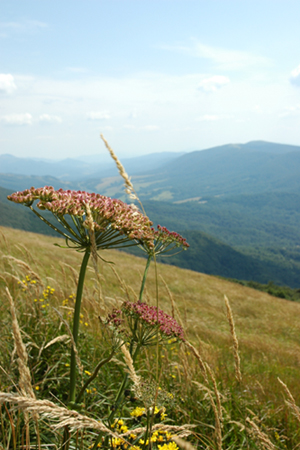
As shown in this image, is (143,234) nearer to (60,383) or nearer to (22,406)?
(22,406)

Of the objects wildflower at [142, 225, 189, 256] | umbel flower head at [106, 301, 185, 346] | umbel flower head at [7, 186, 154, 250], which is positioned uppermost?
umbel flower head at [7, 186, 154, 250]

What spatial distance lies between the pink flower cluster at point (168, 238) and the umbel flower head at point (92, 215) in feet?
1.91

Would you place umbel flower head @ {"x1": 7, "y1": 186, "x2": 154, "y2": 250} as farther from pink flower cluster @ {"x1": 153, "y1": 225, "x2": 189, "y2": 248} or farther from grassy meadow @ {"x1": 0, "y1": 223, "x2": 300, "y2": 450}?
pink flower cluster @ {"x1": 153, "y1": 225, "x2": 189, "y2": 248}

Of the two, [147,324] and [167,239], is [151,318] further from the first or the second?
[167,239]

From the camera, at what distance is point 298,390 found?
5660 mm

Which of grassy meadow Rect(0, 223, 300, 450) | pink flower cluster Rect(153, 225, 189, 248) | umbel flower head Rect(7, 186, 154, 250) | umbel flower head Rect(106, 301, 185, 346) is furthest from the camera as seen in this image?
pink flower cluster Rect(153, 225, 189, 248)

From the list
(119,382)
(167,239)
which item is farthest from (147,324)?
(119,382)

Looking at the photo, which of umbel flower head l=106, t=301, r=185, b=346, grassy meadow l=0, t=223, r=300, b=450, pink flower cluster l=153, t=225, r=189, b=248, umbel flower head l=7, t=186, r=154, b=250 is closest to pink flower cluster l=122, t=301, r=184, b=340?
umbel flower head l=106, t=301, r=185, b=346

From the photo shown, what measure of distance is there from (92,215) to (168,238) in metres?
0.99

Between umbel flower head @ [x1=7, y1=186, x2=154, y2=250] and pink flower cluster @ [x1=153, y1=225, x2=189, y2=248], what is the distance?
58 cm

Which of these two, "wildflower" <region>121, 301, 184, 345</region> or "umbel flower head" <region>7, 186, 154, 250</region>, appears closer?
"umbel flower head" <region>7, 186, 154, 250</region>

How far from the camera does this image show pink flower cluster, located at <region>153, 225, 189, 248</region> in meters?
3.04

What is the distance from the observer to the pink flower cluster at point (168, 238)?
3.04 metres

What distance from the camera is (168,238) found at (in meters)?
3.09
